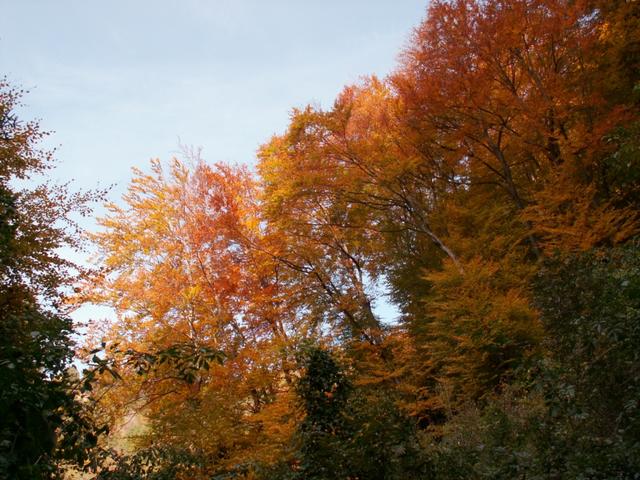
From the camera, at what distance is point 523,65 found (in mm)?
11367

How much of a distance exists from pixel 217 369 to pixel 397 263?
896cm

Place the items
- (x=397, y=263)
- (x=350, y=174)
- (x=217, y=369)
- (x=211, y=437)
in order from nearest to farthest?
(x=211, y=437) < (x=217, y=369) < (x=350, y=174) < (x=397, y=263)

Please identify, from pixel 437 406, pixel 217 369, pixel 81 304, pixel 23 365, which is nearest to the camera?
pixel 23 365

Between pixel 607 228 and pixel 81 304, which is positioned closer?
pixel 607 228

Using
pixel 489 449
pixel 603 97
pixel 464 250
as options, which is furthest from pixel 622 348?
pixel 603 97

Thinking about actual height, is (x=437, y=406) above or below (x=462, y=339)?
below

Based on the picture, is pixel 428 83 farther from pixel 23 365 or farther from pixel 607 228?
pixel 23 365

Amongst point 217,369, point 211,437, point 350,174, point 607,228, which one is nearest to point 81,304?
point 217,369

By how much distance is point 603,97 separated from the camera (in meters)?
11.6

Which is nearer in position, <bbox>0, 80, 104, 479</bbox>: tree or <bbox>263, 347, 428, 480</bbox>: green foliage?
<bbox>0, 80, 104, 479</bbox>: tree

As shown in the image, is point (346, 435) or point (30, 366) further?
point (346, 435)

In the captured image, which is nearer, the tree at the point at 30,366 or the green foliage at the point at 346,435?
the tree at the point at 30,366

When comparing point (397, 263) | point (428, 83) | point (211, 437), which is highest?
point (428, 83)

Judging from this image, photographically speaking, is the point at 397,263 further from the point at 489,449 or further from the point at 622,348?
the point at 622,348
